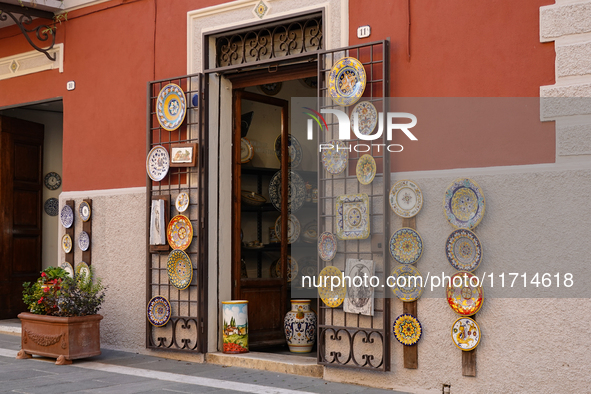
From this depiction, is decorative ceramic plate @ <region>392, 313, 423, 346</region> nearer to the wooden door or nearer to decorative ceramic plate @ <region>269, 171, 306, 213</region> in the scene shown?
decorative ceramic plate @ <region>269, 171, 306, 213</region>

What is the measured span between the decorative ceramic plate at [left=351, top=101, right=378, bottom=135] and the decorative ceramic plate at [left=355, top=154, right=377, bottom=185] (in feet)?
0.71

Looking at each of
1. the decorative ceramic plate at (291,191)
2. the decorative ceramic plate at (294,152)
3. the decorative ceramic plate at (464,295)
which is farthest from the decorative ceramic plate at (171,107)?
the decorative ceramic plate at (464,295)

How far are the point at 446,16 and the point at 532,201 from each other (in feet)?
5.19

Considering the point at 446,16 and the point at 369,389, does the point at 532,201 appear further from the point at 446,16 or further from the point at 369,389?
the point at 369,389

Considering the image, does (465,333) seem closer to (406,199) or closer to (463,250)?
(463,250)

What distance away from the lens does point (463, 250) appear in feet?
16.3

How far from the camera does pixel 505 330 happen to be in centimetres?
477

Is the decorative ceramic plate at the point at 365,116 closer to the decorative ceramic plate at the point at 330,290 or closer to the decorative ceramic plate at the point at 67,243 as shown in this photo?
the decorative ceramic plate at the point at 330,290

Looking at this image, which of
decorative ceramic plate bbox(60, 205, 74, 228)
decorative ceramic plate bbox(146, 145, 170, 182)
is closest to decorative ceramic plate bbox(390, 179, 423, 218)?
decorative ceramic plate bbox(146, 145, 170, 182)

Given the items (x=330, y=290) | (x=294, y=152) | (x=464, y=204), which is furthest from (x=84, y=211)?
(x=464, y=204)

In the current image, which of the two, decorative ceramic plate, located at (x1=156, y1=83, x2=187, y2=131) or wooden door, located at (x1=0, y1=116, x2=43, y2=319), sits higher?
decorative ceramic plate, located at (x1=156, y1=83, x2=187, y2=131)

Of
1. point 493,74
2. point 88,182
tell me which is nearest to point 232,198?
point 88,182

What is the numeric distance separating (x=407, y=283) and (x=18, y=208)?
6.26 meters

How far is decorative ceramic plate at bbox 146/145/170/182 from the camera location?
269 inches
